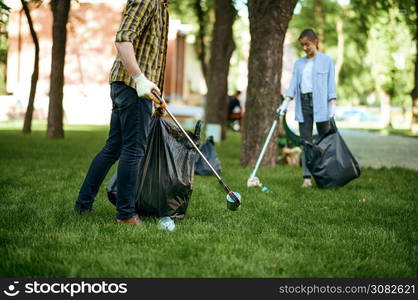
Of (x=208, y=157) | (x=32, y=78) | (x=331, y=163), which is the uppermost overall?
(x=32, y=78)

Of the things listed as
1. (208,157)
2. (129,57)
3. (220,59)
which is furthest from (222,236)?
(220,59)

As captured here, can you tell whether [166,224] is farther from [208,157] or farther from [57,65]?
[57,65]

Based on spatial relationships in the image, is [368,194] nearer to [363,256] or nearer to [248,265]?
[363,256]

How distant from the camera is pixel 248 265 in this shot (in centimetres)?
387

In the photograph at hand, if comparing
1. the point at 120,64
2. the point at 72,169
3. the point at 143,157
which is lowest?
the point at 72,169

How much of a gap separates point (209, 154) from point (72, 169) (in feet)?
6.33

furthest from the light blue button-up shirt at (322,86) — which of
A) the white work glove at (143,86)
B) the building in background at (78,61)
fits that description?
the building in background at (78,61)

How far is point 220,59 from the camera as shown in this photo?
56.9ft

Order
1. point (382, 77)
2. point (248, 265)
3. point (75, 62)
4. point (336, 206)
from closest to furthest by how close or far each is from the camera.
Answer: point (248, 265), point (336, 206), point (75, 62), point (382, 77)

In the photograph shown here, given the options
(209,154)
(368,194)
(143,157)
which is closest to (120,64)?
(143,157)

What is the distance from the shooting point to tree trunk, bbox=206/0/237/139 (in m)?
17.0

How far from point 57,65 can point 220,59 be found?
4.05 metres

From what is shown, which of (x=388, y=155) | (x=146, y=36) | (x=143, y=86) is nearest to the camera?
(x=143, y=86)

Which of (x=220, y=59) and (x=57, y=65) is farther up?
(x=220, y=59)
